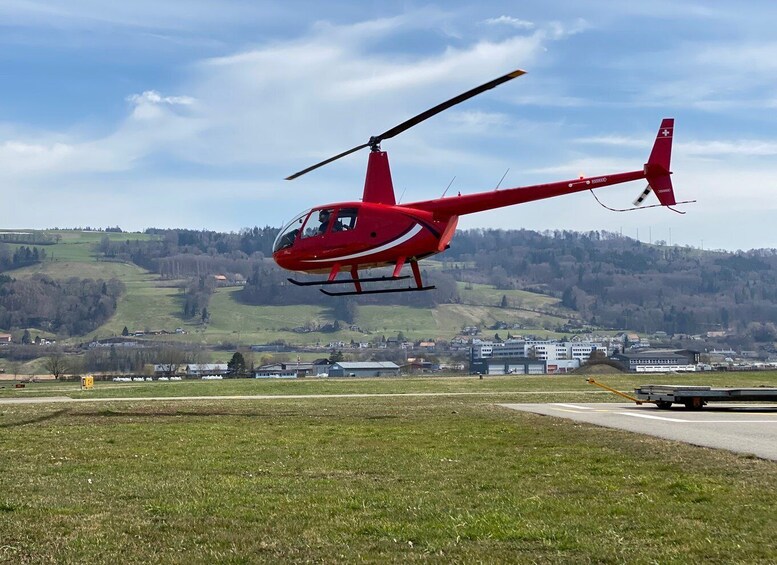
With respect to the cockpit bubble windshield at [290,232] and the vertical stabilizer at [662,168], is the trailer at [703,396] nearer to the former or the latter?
the vertical stabilizer at [662,168]

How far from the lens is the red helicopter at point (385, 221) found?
29.3 meters

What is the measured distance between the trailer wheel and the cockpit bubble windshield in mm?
13004

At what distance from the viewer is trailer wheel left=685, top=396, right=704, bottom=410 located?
2847cm

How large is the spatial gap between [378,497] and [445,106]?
15.6 m

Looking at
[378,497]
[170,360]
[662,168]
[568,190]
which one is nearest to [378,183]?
[568,190]

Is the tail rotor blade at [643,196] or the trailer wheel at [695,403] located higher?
the tail rotor blade at [643,196]

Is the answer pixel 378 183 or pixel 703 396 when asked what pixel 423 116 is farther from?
pixel 703 396

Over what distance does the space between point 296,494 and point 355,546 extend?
9.94 feet

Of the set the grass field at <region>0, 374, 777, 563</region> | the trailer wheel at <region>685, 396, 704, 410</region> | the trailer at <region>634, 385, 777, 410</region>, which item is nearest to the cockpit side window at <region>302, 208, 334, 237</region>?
the grass field at <region>0, 374, 777, 563</region>

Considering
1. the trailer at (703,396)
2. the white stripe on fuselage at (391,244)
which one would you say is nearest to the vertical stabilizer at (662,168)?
the trailer at (703,396)

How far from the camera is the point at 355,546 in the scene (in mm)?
9102

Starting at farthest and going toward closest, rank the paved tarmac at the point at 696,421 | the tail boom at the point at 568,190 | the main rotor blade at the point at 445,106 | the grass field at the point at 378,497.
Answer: the tail boom at the point at 568,190 → the main rotor blade at the point at 445,106 → the paved tarmac at the point at 696,421 → the grass field at the point at 378,497

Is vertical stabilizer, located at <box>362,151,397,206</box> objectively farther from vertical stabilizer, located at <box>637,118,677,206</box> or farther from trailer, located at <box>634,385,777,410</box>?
trailer, located at <box>634,385,777,410</box>

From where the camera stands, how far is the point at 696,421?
23.6 metres
